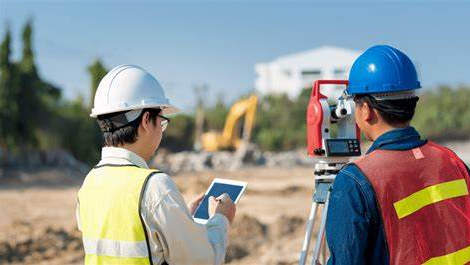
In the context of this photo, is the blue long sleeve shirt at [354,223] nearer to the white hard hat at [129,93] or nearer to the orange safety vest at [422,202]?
the orange safety vest at [422,202]

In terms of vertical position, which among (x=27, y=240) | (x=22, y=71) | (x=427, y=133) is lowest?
(x=427, y=133)

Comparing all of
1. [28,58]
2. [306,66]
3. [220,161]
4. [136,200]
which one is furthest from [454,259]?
[306,66]

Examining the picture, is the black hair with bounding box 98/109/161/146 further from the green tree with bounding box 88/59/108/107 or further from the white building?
the white building

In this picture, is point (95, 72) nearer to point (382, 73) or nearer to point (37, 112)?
point (37, 112)

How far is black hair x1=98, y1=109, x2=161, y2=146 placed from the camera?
188 centimetres

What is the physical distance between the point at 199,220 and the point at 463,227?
34.0 inches

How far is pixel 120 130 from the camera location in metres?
1.90

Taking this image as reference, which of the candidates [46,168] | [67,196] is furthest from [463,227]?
[46,168]

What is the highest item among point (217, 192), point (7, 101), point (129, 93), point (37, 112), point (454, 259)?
point (129, 93)

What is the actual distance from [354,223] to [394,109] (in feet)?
1.30

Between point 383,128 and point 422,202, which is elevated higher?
point 383,128

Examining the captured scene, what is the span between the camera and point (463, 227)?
1.82 metres

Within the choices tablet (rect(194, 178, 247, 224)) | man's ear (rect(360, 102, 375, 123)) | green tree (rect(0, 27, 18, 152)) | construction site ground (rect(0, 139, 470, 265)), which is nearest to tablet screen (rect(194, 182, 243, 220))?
tablet (rect(194, 178, 247, 224))

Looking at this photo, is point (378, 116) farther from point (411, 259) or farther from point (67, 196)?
point (67, 196)
